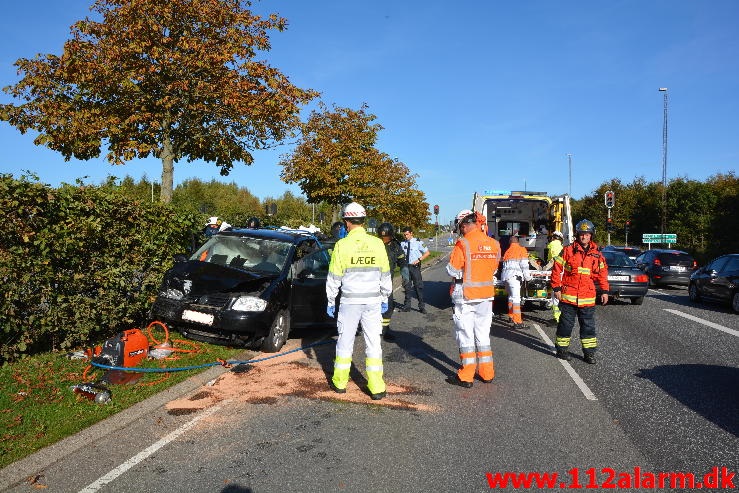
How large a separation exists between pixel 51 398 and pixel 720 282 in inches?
608

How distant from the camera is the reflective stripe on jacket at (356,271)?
19.0 feet

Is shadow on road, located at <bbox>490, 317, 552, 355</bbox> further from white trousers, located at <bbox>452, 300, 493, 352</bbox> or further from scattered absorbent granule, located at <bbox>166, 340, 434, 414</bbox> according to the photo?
scattered absorbent granule, located at <bbox>166, 340, 434, 414</bbox>

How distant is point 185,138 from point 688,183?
1910 inches

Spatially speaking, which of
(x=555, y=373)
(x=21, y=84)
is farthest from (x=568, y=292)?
(x=21, y=84)

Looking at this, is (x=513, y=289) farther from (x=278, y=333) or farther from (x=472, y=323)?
(x=278, y=333)

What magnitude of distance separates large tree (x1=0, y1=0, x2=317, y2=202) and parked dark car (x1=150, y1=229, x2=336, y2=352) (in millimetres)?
5858

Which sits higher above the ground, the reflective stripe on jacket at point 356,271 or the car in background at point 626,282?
the reflective stripe on jacket at point 356,271

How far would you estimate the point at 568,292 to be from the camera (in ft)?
25.1

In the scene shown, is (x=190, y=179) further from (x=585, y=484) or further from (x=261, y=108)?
(x=585, y=484)

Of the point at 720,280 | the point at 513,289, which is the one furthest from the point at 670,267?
the point at 513,289

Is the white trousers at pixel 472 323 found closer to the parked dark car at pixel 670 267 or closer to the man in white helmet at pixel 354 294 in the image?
the man in white helmet at pixel 354 294

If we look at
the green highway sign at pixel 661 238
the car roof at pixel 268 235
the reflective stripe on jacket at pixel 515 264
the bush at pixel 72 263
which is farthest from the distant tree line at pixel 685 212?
the bush at pixel 72 263

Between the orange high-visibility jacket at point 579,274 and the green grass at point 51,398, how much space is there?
5.00 meters

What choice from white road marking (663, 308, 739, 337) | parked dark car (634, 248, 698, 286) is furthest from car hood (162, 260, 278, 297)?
parked dark car (634, 248, 698, 286)
